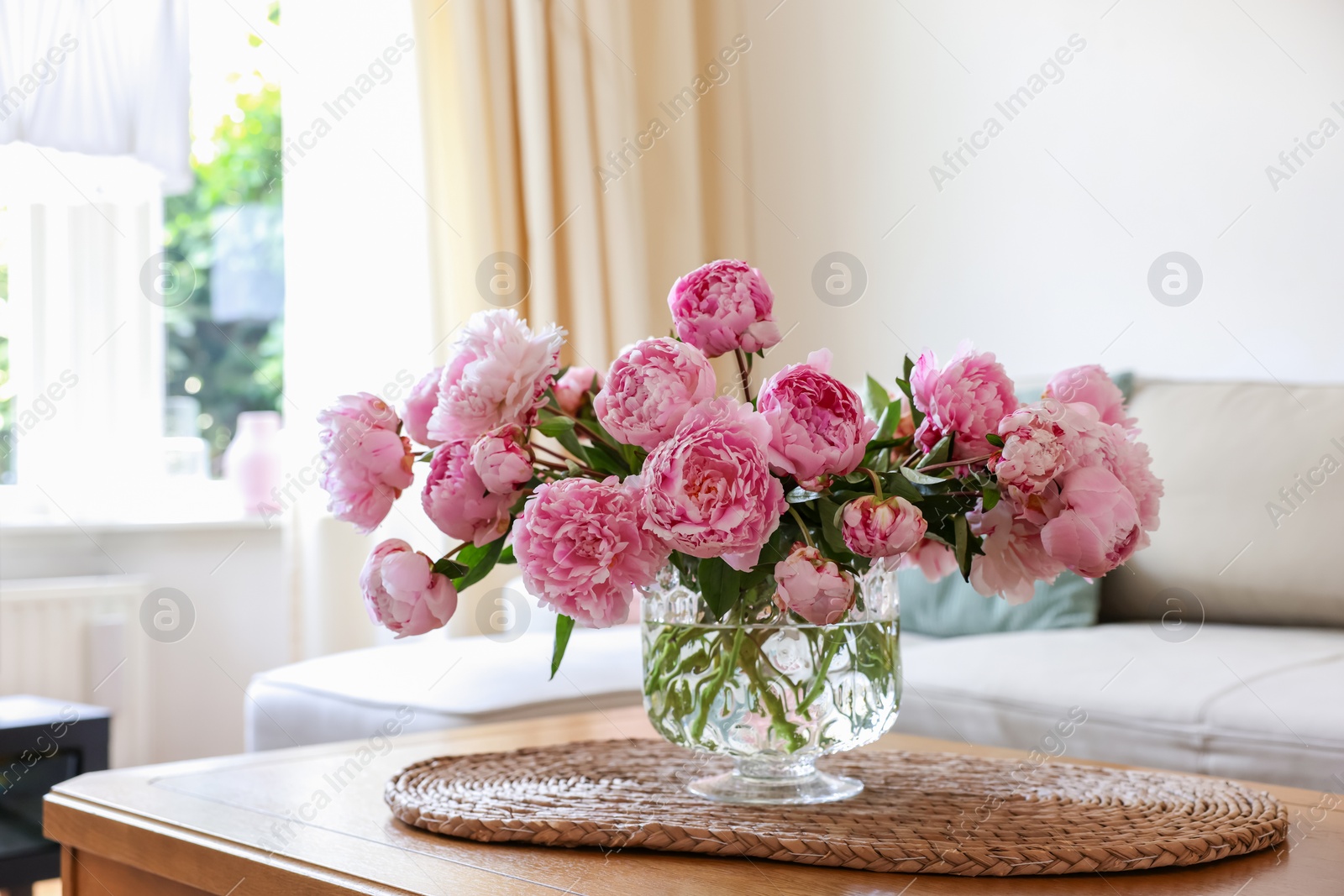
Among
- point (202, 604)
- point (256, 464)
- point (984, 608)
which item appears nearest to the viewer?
point (984, 608)

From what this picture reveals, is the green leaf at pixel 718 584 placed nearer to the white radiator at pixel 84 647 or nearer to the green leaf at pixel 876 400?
the green leaf at pixel 876 400

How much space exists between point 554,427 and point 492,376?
3.1 inches

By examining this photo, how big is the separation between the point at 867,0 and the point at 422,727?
84.0 inches

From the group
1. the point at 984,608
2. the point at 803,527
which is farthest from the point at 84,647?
the point at 803,527

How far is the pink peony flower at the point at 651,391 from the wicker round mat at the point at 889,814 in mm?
266

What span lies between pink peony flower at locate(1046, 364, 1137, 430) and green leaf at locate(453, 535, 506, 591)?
39 centimetres

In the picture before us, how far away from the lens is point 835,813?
34.0 inches

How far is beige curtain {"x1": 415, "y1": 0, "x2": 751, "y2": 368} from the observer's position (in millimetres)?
2818

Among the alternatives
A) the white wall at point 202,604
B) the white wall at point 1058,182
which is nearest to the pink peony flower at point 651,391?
the white wall at point 1058,182

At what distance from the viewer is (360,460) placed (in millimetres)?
845

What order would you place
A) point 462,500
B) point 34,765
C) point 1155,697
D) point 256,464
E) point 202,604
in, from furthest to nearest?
point 256,464 < point 202,604 < point 34,765 < point 1155,697 < point 462,500

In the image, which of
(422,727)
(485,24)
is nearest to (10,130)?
(485,24)

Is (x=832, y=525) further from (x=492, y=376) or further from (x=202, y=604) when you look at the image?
(x=202, y=604)

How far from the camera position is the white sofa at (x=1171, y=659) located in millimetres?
1459
